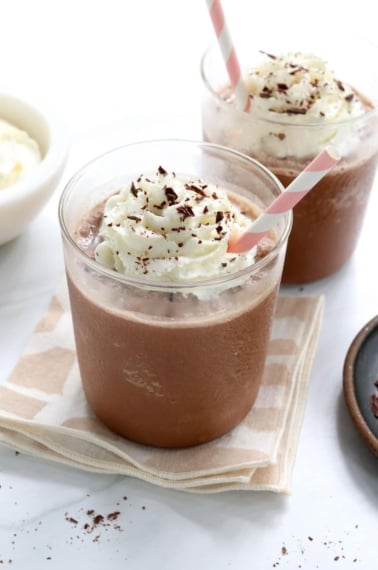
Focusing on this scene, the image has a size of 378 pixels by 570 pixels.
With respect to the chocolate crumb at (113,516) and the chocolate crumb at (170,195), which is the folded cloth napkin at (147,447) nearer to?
the chocolate crumb at (113,516)

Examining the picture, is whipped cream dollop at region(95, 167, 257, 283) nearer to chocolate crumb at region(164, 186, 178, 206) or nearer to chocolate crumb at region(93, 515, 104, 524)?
chocolate crumb at region(164, 186, 178, 206)

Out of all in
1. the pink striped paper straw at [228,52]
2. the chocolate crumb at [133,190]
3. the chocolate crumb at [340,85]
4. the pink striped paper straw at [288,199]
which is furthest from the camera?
the chocolate crumb at [340,85]

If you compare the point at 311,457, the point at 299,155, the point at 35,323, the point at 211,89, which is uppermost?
the point at 211,89

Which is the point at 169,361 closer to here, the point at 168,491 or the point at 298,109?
the point at 168,491

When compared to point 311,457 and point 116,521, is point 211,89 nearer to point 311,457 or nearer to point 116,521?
point 311,457

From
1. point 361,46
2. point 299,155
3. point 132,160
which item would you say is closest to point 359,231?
point 299,155

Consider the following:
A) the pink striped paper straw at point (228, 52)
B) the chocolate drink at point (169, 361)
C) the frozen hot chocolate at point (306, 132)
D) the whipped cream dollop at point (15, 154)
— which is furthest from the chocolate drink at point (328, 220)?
the whipped cream dollop at point (15, 154)
